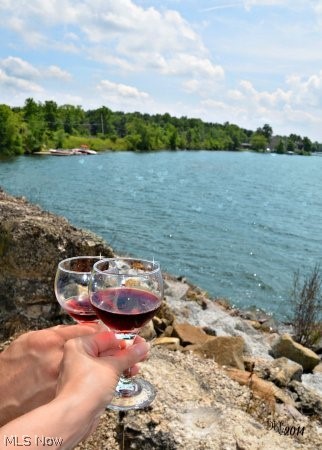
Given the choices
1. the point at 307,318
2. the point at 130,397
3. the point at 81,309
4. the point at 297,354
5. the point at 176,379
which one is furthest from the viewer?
the point at 307,318

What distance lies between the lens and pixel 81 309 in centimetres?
206

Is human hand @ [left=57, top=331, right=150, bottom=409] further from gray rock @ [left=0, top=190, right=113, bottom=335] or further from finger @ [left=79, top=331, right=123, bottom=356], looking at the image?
gray rock @ [left=0, top=190, right=113, bottom=335]

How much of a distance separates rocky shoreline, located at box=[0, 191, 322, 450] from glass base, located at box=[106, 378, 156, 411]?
627 mm

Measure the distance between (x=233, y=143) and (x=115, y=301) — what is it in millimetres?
177592

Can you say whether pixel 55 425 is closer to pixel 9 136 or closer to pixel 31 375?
pixel 31 375

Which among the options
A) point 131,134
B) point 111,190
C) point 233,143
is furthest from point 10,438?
point 233,143

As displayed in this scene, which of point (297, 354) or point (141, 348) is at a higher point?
point (141, 348)

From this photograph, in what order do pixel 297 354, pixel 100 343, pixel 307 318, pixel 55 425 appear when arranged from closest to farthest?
pixel 55 425, pixel 100 343, pixel 297 354, pixel 307 318

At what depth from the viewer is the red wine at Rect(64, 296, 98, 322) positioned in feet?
6.66

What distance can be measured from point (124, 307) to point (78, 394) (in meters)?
0.47

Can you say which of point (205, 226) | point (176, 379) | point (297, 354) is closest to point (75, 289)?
point (176, 379)

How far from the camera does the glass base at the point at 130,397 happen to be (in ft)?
7.34

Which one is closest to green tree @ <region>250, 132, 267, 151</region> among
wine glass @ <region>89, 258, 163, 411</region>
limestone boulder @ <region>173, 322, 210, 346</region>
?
limestone boulder @ <region>173, 322, 210, 346</region>

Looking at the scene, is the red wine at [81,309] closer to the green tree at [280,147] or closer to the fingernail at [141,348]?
the fingernail at [141,348]
